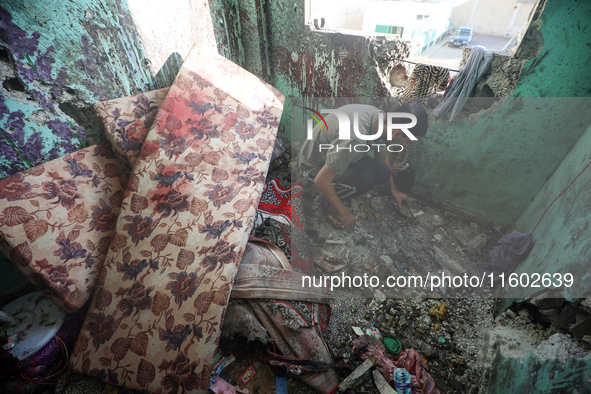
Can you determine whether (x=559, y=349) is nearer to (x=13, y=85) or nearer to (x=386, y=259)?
(x=386, y=259)

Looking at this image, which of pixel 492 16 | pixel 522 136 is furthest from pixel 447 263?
pixel 492 16

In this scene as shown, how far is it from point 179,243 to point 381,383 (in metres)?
1.36

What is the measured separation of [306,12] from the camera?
229 cm

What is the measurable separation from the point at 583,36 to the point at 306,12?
80.2 inches

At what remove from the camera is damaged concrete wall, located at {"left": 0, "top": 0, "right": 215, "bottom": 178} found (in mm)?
1112

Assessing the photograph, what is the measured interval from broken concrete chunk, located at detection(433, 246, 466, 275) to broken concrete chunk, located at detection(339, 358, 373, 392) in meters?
1.26

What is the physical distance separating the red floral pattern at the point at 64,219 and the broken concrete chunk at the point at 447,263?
255 centimetres

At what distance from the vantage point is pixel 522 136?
2.14 m

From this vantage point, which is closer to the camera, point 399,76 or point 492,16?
point 399,76

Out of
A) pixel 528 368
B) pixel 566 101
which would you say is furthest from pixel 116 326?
pixel 566 101

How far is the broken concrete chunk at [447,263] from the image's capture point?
2.20 metres

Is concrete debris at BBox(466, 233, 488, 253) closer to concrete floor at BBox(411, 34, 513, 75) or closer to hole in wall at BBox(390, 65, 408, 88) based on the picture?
hole in wall at BBox(390, 65, 408, 88)

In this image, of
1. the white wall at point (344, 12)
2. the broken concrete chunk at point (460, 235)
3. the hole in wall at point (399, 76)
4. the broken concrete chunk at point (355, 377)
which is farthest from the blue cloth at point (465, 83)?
the white wall at point (344, 12)

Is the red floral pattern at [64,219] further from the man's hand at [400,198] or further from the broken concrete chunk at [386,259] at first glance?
the man's hand at [400,198]
